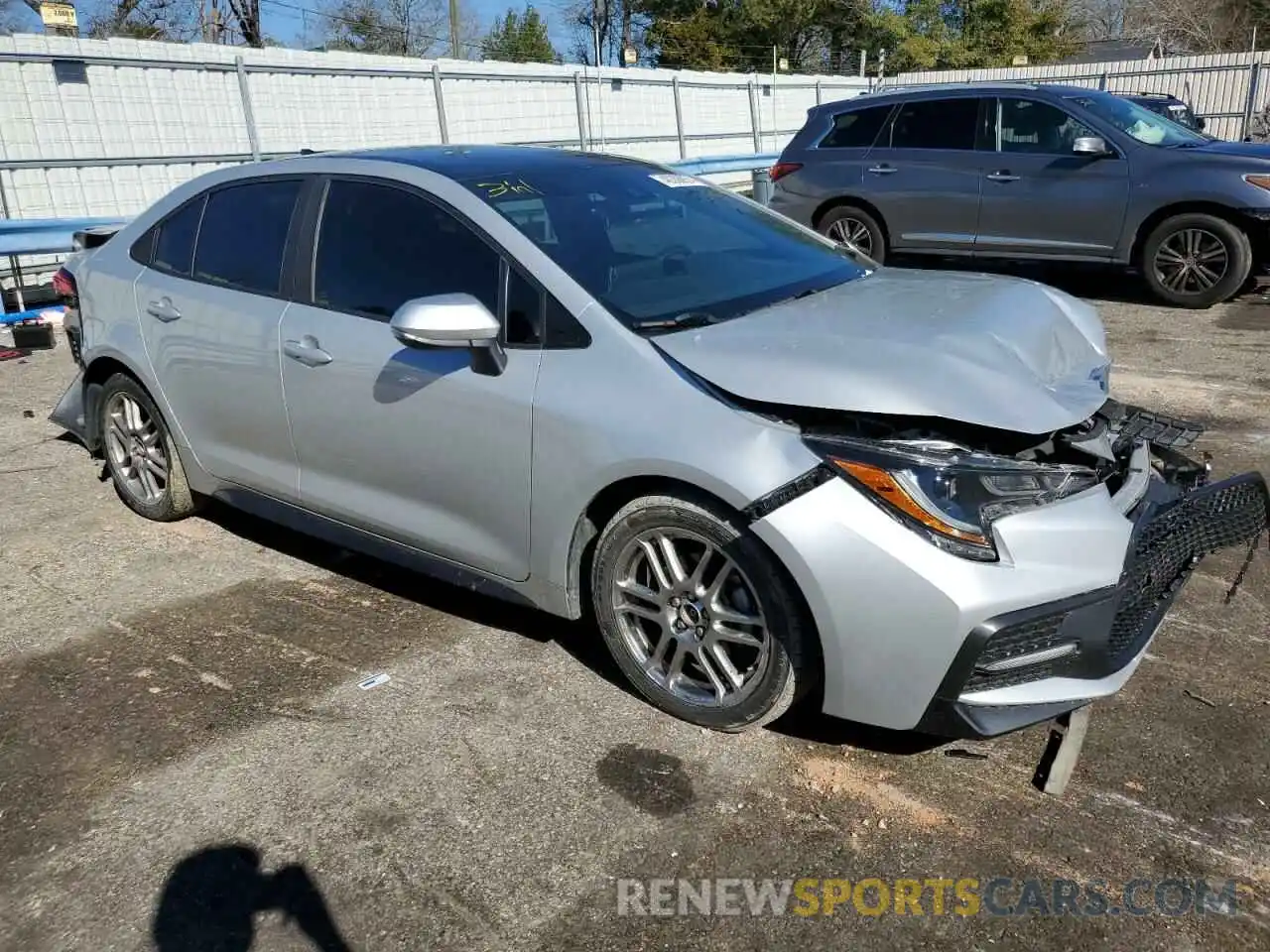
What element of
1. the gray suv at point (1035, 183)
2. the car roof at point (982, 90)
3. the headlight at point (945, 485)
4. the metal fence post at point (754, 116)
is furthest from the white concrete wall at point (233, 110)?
the headlight at point (945, 485)

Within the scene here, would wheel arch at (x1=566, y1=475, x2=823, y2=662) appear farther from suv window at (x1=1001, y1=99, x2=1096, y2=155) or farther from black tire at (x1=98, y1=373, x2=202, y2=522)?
suv window at (x1=1001, y1=99, x2=1096, y2=155)

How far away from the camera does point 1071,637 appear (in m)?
2.67

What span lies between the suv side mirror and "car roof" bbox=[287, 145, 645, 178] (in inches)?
236

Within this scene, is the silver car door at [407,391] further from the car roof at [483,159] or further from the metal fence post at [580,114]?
the metal fence post at [580,114]

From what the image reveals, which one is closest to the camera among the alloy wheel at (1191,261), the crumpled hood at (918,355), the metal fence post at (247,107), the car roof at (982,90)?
the crumpled hood at (918,355)

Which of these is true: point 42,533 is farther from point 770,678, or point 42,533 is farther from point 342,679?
A: point 770,678

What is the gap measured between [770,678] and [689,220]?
1.86 m

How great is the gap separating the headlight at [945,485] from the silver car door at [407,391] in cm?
105

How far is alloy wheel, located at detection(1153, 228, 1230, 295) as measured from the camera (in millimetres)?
8742

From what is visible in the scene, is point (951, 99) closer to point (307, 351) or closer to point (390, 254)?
point (390, 254)

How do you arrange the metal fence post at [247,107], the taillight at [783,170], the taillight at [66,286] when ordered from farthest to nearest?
the metal fence post at [247,107] < the taillight at [783,170] < the taillight at [66,286]

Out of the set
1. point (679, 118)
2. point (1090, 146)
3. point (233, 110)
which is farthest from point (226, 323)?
point (679, 118)

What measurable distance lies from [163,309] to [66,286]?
103 cm

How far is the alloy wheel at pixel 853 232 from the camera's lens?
10352mm
